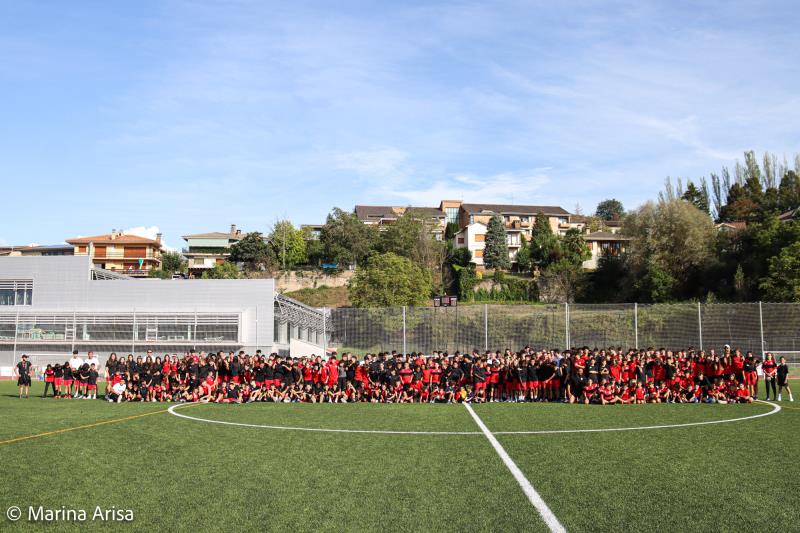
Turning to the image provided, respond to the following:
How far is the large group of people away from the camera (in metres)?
20.4

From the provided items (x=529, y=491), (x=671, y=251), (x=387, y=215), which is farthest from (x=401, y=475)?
(x=387, y=215)

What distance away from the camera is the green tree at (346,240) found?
8775 cm

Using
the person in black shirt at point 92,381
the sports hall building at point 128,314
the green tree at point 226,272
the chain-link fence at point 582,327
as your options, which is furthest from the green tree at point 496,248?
the person in black shirt at point 92,381

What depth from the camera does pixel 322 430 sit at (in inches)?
532

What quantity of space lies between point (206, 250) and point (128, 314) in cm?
6836

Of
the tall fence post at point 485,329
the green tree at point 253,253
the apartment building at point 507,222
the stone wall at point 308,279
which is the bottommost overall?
the tall fence post at point 485,329

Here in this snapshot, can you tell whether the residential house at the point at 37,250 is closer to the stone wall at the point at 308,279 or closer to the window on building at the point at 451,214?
the stone wall at the point at 308,279

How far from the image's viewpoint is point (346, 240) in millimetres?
88875

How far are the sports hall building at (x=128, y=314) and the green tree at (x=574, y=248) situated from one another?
46.5 metres

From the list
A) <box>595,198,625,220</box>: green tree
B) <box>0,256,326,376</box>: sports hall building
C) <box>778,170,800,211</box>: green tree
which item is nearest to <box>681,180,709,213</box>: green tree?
<box>778,170,800,211</box>: green tree

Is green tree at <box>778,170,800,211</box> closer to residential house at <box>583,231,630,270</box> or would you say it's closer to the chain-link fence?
residential house at <box>583,231,630,270</box>

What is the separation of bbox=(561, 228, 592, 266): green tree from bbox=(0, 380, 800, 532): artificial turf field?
67655mm

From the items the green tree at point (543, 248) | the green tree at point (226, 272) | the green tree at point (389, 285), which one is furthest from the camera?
the green tree at point (543, 248)

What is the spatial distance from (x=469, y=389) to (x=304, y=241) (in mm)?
74460
